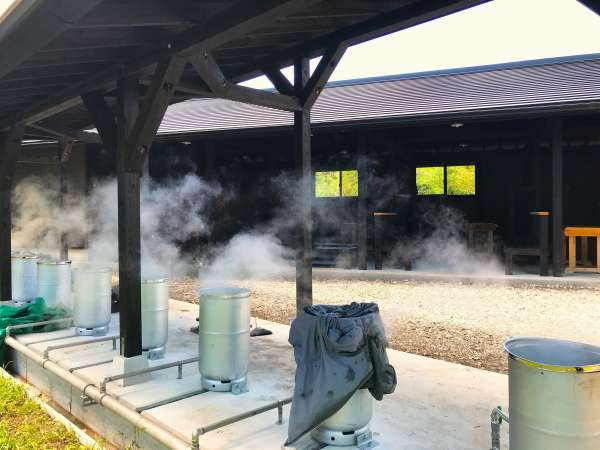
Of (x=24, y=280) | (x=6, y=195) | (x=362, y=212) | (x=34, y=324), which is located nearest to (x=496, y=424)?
(x=34, y=324)

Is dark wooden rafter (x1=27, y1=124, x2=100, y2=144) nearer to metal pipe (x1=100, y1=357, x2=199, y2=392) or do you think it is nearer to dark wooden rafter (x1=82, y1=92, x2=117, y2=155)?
dark wooden rafter (x1=82, y1=92, x2=117, y2=155)

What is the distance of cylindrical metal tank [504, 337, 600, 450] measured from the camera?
183cm

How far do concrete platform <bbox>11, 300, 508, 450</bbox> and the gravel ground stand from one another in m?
0.98

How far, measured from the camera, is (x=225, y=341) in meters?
3.46

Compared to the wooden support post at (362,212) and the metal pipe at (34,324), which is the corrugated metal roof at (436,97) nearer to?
the wooden support post at (362,212)

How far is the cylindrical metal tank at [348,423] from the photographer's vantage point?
2.63m

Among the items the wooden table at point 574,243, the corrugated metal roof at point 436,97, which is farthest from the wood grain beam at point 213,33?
the wooden table at point 574,243

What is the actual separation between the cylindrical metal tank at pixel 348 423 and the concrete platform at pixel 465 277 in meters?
6.88

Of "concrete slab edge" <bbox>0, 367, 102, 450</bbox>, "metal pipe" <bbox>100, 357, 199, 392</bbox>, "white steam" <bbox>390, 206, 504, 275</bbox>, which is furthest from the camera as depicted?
"white steam" <bbox>390, 206, 504, 275</bbox>

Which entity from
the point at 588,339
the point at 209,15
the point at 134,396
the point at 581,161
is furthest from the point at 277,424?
the point at 581,161

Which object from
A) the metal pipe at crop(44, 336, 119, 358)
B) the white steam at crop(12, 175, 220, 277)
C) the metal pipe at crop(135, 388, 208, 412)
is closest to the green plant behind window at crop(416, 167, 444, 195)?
the white steam at crop(12, 175, 220, 277)

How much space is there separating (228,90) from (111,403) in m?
2.44

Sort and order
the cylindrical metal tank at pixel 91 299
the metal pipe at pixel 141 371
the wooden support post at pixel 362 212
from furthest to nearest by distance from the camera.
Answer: the wooden support post at pixel 362 212
the cylindrical metal tank at pixel 91 299
the metal pipe at pixel 141 371

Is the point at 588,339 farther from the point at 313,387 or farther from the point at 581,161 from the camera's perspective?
the point at 581,161
